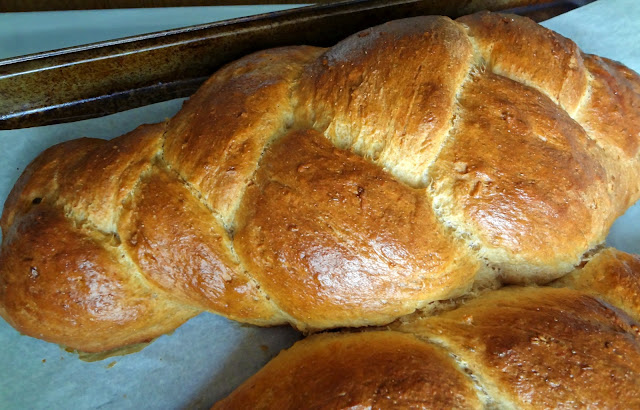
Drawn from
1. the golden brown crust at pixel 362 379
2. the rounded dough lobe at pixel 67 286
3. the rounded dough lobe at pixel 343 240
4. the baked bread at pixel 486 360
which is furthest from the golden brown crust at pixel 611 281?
the rounded dough lobe at pixel 67 286

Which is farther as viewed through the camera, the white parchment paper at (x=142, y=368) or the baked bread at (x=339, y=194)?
the white parchment paper at (x=142, y=368)

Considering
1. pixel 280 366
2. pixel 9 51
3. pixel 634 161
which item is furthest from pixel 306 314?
pixel 9 51

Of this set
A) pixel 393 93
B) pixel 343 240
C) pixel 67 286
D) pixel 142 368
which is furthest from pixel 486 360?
pixel 67 286

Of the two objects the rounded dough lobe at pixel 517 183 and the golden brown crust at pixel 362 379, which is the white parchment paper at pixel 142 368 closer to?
the golden brown crust at pixel 362 379

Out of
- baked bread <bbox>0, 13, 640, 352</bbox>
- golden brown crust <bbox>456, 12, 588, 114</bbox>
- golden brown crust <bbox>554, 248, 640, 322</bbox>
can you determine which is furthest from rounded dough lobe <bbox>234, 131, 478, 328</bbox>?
golden brown crust <bbox>456, 12, 588, 114</bbox>

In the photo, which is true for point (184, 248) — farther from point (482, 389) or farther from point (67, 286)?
point (482, 389)

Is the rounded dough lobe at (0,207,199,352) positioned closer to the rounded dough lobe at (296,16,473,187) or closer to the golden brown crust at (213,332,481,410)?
the golden brown crust at (213,332,481,410)

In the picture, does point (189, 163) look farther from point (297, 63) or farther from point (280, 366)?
point (280, 366)
